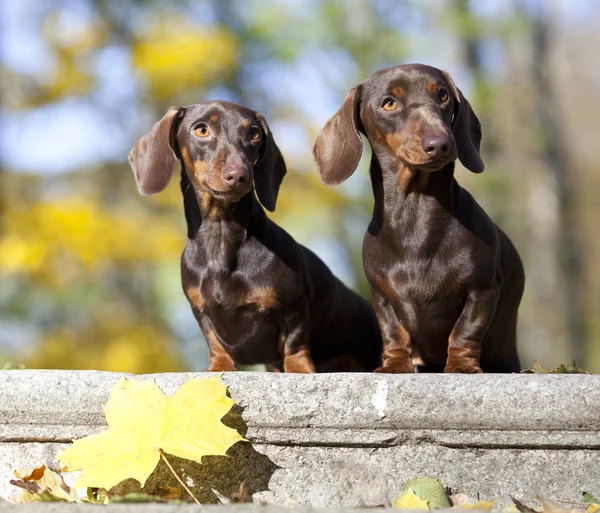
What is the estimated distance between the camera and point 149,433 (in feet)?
8.07

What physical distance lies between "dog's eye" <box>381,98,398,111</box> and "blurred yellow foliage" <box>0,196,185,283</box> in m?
8.57

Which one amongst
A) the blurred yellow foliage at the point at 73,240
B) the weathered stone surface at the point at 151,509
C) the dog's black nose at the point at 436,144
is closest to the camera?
the weathered stone surface at the point at 151,509

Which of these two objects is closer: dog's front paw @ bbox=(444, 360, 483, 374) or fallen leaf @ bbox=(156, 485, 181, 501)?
fallen leaf @ bbox=(156, 485, 181, 501)

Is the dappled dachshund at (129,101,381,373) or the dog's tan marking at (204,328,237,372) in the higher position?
the dappled dachshund at (129,101,381,373)

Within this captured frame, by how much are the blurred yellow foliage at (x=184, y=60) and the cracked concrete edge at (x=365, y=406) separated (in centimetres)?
1015

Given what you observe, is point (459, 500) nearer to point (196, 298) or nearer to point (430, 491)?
point (430, 491)

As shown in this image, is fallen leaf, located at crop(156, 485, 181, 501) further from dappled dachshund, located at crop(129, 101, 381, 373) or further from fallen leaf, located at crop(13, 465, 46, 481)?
dappled dachshund, located at crop(129, 101, 381, 373)

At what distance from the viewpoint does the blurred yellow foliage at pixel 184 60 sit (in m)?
12.5

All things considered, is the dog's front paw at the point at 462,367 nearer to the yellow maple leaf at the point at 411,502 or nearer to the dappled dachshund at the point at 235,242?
the dappled dachshund at the point at 235,242

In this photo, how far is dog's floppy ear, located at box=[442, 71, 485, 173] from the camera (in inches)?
134

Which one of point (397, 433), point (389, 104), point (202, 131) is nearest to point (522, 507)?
point (397, 433)

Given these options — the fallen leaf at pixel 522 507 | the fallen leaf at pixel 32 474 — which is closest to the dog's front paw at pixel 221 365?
the fallen leaf at pixel 32 474

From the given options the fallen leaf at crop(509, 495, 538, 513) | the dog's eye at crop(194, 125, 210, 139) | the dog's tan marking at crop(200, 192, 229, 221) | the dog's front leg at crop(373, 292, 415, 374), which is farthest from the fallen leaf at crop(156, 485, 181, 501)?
the dog's eye at crop(194, 125, 210, 139)

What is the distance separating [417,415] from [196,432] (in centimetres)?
63
